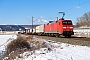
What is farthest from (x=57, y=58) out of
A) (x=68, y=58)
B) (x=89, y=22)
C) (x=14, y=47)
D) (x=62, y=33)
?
(x=89, y=22)

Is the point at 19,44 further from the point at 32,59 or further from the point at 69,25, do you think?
the point at 69,25

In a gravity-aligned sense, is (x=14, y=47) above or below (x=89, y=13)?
below

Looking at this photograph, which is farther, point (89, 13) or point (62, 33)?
point (89, 13)

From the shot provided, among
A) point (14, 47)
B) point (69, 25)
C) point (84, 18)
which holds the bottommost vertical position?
point (14, 47)

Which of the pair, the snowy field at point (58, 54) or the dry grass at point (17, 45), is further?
the dry grass at point (17, 45)

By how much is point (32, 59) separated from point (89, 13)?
10558cm

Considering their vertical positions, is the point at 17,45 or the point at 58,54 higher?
the point at 58,54

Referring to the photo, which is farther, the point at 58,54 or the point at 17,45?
the point at 17,45

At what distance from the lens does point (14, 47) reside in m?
20.2

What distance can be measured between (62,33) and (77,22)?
3644 inches

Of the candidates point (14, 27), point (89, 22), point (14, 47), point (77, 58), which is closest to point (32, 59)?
point (77, 58)

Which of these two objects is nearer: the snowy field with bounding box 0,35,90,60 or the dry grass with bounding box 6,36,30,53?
the snowy field with bounding box 0,35,90,60

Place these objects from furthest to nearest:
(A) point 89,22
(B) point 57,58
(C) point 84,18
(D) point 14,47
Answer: (C) point 84,18
(A) point 89,22
(D) point 14,47
(B) point 57,58

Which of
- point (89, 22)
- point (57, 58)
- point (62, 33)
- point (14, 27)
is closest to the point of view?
point (57, 58)
